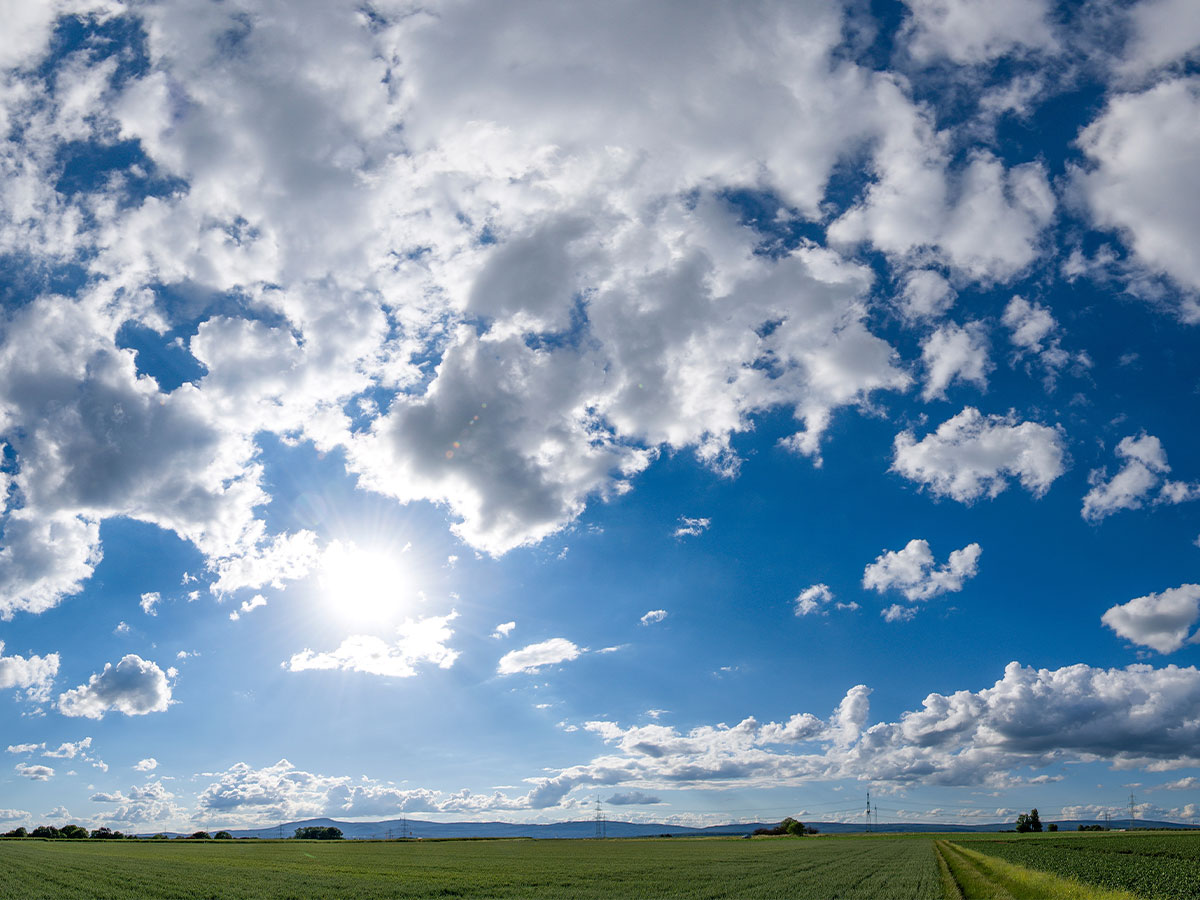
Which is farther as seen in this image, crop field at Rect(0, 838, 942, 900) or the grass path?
crop field at Rect(0, 838, 942, 900)

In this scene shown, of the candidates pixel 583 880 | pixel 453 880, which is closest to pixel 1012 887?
pixel 583 880

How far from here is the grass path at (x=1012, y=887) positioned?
4091 centimetres

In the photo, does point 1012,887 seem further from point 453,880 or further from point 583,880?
point 453,880

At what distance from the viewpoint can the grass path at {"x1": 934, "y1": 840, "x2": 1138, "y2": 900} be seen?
4091 cm

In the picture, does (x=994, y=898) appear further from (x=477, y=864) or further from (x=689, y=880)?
(x=477, y=864)

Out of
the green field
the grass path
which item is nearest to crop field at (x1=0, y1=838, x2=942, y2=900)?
the green field

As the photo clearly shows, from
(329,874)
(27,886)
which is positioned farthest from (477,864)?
(27,886)

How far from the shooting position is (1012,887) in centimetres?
4925

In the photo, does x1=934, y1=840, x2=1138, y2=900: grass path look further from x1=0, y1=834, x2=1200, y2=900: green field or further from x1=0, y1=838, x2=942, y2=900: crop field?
x1=0, y1=838, x2=942, y2=900: crop field

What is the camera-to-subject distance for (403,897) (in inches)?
1751

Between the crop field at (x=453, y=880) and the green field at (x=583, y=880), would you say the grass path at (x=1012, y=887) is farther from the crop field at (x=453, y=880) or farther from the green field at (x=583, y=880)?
the crop field at (x=453, y=880)

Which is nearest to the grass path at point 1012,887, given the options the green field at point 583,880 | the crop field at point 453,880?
the green field at point 583,880

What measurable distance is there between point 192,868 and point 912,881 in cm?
6342

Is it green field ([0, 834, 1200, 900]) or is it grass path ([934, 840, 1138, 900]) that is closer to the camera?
grass path ([934, 840, 1138, 900])
